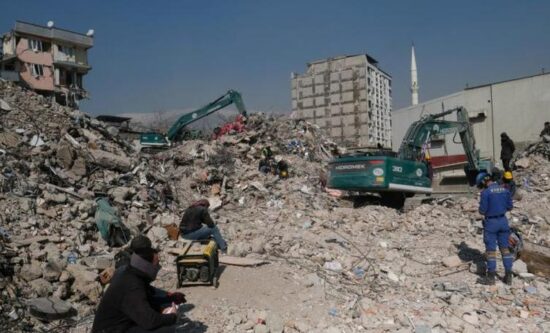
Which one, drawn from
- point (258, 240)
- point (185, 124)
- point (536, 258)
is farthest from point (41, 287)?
point (185, 124)

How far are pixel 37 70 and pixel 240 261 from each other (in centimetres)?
3286

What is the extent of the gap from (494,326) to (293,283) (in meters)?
2.33

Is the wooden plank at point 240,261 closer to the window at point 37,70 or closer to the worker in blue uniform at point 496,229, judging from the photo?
the worker in blue uniform at point 496,229

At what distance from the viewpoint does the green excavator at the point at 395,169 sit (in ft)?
31.4

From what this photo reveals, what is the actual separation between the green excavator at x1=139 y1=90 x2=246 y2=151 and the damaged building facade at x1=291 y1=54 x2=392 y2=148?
407cm

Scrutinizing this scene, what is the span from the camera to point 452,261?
6.73 metres

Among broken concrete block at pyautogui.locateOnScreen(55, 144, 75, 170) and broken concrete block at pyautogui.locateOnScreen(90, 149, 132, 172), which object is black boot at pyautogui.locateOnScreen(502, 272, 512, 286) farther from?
broken concrete block at pyautogui.locateOnScreen(55, 144, 75, 170)

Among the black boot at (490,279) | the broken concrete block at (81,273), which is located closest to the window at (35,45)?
the broken concrete block at (81,273)

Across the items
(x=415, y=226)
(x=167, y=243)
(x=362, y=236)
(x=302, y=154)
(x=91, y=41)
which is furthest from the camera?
(x=91, y=41)

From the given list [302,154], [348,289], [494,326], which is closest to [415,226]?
[348,289]

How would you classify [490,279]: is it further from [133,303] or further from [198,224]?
[133,303]

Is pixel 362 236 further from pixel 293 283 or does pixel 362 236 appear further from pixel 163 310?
pixel 163 310

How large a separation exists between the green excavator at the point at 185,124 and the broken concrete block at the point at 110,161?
6.63m

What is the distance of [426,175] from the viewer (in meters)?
10.4
